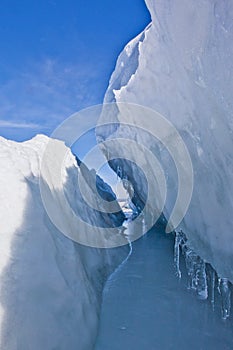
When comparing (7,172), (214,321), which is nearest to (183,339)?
(214,321)

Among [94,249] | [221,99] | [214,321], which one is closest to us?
[221,99]

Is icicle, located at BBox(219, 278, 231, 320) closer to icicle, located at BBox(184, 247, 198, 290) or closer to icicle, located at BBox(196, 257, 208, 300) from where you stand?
icicle, located at BBox(196, 257, 208, 300)

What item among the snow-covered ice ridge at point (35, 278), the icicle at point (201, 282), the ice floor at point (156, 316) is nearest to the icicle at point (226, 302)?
the ice floor at point (156, 316)

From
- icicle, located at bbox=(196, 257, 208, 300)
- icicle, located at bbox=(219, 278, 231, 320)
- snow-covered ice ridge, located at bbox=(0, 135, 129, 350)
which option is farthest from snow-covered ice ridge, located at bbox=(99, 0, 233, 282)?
snow-covered ice ridge, located at bbox=(0, 135, 129, 350)

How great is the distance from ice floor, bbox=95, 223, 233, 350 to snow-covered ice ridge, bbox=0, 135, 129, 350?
31cm

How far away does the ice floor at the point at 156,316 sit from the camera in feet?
11.3

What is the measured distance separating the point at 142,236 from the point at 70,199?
17.4 feet

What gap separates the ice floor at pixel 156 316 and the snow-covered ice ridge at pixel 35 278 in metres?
0.31

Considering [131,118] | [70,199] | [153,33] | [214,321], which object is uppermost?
[153,33]

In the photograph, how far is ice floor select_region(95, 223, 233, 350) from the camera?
345cm

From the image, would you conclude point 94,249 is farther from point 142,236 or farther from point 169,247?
point 142,236

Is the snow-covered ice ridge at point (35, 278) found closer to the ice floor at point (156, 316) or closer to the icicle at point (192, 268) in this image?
the ice floor at point (156, 316)

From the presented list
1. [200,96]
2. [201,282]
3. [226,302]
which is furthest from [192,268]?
[200,96]

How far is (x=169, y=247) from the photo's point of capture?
8.76 m
